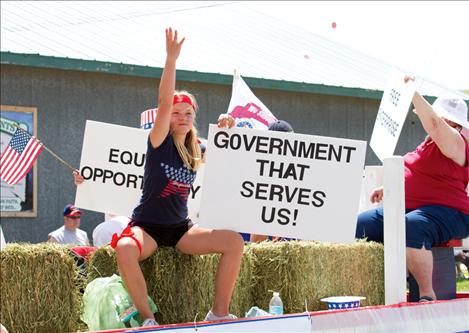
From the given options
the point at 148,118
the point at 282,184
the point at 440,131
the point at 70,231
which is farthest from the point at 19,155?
the point at 440,131

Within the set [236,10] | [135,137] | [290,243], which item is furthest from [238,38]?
[290,243]

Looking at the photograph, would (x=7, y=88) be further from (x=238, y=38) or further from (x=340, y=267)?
(x=340, y=267)

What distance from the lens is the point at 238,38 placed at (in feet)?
59.3

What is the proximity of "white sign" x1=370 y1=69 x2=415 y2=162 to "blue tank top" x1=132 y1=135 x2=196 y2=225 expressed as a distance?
4.97 ft

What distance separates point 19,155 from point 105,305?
499cm

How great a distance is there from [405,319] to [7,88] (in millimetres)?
8512

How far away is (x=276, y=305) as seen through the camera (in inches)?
221

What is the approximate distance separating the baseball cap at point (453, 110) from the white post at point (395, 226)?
87cm

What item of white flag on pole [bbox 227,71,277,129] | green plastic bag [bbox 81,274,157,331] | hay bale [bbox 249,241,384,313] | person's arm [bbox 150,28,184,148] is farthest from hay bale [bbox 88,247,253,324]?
white flag on pole [bbox 227,71,277,129]

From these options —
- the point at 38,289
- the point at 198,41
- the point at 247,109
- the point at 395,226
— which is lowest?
the point at 38,289

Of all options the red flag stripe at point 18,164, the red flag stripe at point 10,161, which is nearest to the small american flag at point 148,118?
the red flag stripe at point 18,164

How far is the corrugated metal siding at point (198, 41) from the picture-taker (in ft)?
46.0

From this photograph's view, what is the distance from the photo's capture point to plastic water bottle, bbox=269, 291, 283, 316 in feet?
18.3

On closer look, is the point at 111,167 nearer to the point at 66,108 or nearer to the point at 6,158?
the point at 6,158
